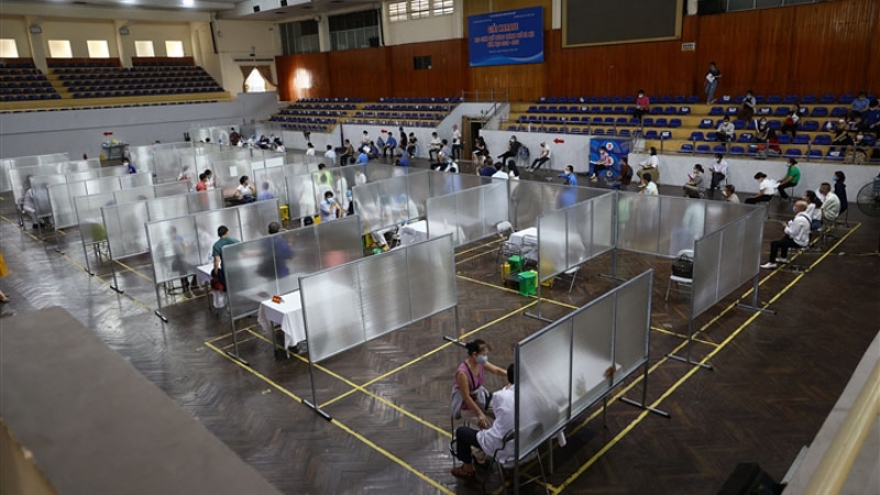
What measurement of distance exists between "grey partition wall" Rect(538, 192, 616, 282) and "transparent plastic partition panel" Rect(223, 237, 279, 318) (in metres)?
4.74

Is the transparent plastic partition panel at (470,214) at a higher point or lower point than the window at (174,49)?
lower

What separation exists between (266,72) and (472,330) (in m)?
41.5

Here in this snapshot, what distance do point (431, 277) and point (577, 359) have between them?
3283 millimetres

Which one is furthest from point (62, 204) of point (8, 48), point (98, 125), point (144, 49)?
point (144, 49)

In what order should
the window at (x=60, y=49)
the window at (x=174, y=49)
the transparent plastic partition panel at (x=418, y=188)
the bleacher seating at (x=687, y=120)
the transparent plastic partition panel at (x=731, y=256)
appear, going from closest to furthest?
the transparent plastic partition panel at (x=731, y=256)
the transparent plastic partition panel at (x=418, y=188)
the bleacher seating at (x=687, y=120)
the window at (x=60, y=49)
the window at (x=174, y=49)

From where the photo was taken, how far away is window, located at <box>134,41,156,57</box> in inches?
1677

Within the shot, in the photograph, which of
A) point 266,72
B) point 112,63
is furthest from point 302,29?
point 112,63

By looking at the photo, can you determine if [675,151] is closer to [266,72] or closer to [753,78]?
[753,78]

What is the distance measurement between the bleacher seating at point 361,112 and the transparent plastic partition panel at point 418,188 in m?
15.1

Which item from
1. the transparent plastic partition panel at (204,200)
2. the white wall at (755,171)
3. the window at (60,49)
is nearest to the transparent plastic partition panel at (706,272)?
the transparent plastic partition panel at (204,200)

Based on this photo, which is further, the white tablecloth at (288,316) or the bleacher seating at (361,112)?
the bleacher seating at (361,112)

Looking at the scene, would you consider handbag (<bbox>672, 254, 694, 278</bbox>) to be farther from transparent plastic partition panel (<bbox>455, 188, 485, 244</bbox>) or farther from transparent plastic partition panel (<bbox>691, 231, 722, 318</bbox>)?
transparent plastic partition panel (<bbox>455, 188, 485, 244</bbox>)

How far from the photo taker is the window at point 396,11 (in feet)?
117

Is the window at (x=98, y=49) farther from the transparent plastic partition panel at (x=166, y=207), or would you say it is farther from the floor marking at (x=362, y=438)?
the floor marking at (x=362, y=438)
